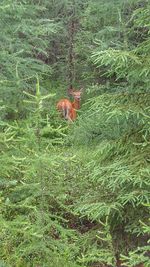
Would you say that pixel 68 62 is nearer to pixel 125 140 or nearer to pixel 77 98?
pixel 77 98

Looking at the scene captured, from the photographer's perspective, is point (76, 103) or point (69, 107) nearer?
point (69, 107)

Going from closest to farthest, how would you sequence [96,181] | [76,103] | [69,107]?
[96,181]
[69,107]
[76,103]

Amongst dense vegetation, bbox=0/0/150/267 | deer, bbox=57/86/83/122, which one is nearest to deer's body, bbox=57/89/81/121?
deer, bbox=57/86/83/122

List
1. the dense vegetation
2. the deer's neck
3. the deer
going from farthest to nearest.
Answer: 1. the deer's neck
2. the deer
3. the dense vegetation

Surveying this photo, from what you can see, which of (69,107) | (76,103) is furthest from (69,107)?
(76,103)

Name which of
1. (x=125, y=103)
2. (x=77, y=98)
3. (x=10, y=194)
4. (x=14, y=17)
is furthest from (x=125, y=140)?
(x=77, y=98)

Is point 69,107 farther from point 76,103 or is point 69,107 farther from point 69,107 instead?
point 76,103

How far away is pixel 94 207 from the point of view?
5.84m

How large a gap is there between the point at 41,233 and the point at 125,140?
1.67 metres

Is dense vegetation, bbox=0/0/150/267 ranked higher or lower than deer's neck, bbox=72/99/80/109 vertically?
higher

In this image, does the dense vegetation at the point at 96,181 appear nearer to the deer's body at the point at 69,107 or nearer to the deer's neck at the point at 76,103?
the deer's body at the point at 69,107

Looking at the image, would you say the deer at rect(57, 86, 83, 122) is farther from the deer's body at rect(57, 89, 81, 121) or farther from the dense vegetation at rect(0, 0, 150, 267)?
the dense vegetation at rect(0, 0, 150, 267)

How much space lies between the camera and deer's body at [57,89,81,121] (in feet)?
47.1

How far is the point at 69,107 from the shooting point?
568 inches
